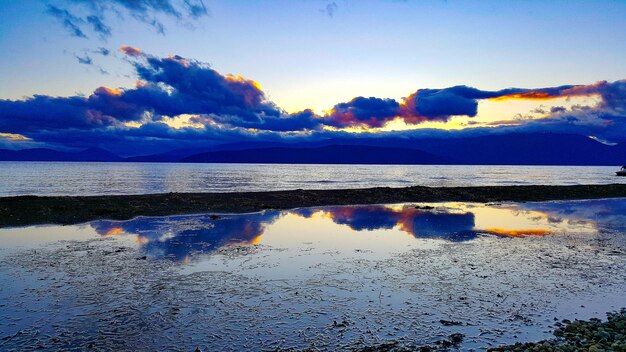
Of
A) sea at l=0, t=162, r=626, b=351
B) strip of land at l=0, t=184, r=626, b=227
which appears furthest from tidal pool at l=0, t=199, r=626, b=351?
strip of land at l=0, t=184, r=626, b=227

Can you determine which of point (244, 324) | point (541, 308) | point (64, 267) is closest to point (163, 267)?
point (64, 267)

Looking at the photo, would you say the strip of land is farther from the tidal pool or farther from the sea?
the tidal pool

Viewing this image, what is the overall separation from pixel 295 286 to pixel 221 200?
3395 cm

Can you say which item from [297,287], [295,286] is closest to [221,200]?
[295,286]

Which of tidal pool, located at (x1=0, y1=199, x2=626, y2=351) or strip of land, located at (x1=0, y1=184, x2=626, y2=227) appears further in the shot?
strip of land, located at (x1=0, y1=184, x2=626, y2=227)

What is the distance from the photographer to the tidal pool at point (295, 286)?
10.5m

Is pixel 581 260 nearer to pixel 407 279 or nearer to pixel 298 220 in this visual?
pixel 407 279

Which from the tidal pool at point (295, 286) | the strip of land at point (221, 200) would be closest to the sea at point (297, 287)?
the tidal pool at point (295, 286)

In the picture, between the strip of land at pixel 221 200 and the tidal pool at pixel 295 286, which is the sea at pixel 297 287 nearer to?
the tidal pool at pixel 295 286

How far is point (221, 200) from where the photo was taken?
154 feet

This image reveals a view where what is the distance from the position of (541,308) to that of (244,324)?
9.45 meters

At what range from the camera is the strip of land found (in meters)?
34.3

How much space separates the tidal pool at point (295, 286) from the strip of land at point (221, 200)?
731 cm

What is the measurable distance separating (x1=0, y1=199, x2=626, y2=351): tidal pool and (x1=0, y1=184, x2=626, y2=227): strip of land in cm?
731
